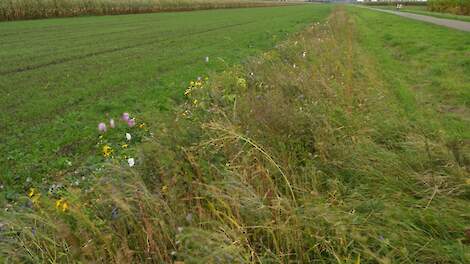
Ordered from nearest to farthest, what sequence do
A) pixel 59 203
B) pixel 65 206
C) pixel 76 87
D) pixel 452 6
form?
pixel 65 206, pixel 59 203, pixel 76 87, pixel 452 6

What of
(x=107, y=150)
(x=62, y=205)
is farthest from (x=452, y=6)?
(x=62, y=205)

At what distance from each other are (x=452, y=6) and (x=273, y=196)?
4421 centimetres

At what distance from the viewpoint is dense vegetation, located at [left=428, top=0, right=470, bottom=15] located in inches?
1291

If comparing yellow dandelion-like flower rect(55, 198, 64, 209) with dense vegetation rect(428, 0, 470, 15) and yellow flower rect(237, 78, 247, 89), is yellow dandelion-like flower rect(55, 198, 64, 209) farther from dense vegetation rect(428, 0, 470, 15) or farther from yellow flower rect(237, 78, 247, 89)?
dense vegetation rect(428, 0, 470, 15)

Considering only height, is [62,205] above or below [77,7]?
below

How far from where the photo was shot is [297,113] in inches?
150

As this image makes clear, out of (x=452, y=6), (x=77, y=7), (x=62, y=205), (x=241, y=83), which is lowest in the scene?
(x=62, y=205)

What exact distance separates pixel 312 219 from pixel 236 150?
1141 millimetres

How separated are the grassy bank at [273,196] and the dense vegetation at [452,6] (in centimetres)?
3648

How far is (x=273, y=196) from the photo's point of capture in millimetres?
2637

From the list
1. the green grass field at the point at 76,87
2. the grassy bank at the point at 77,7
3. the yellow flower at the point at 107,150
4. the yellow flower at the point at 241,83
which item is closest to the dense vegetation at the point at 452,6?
the green grass field at the point at 76,87

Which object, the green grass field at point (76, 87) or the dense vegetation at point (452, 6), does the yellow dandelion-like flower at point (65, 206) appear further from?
the dense vegetation at point (452, 6)

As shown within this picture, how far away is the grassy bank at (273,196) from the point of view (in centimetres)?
213

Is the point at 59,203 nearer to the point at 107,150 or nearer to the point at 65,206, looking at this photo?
the point at 65,206
